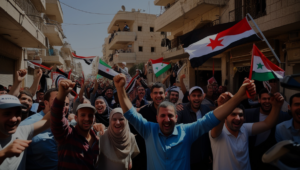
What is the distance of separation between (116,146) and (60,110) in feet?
3.32

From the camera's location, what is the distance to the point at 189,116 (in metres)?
3.46

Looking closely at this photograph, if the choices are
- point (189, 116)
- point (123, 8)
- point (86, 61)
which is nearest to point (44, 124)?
point (189, 116)

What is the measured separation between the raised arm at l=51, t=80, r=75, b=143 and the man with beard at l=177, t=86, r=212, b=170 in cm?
186

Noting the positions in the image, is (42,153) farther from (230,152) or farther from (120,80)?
(230,152)

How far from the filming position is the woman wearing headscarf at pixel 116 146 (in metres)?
2.77

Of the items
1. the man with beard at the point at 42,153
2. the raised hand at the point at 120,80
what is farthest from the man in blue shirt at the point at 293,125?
the man with beard at the point at 42,153

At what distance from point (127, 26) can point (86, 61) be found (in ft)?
78.4

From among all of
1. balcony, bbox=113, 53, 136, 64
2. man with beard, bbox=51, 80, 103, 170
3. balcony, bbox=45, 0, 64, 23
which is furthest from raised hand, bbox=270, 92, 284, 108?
balcony, bbox=113, 53, 136, 64

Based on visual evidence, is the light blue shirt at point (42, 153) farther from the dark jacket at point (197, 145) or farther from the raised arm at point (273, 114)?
the raised arm at point (273, 114)

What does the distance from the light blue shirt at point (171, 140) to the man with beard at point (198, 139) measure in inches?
35.0

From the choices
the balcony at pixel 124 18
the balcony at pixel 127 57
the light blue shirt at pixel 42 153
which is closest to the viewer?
the light blue shirt at pixel 42 153

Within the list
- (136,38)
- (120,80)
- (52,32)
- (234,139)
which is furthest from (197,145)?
(136,38)

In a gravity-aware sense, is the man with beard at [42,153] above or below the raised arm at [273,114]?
below

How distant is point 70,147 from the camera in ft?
7.67
